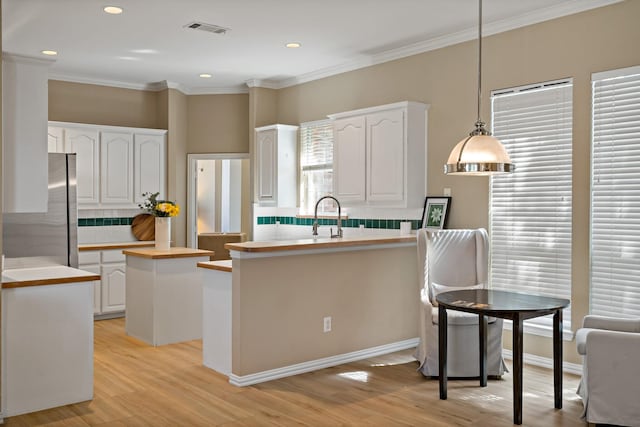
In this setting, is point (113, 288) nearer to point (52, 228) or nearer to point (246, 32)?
point (52, 228)

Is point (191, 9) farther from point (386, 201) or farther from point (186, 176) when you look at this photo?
point (186, 176)

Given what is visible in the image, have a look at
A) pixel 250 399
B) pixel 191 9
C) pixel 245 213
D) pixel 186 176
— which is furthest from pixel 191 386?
pixel 245 213

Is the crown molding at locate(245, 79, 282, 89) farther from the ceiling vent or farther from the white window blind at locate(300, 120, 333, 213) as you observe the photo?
the ceiling vent

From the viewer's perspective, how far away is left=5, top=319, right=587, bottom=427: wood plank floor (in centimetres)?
346

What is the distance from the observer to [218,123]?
7.57 metres

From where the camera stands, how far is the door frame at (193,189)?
7.51 m

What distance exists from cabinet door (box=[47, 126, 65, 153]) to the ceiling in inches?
27.9

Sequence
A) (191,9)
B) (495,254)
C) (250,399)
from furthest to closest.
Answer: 1. (495,254)
2. (191,9)
3. (250,399)

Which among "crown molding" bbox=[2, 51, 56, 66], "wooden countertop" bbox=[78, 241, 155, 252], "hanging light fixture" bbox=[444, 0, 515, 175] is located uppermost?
"crown molding" bbox=[2, 51, 56, 66]

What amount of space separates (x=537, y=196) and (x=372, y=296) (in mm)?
1555

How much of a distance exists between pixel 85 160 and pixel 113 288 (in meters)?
1.48

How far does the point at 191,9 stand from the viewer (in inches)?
178

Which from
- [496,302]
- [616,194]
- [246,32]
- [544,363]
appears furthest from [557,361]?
[246,32]

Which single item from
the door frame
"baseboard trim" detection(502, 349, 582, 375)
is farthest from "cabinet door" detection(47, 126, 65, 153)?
"baseboard trim" detection(502, 349, 582, 375)
